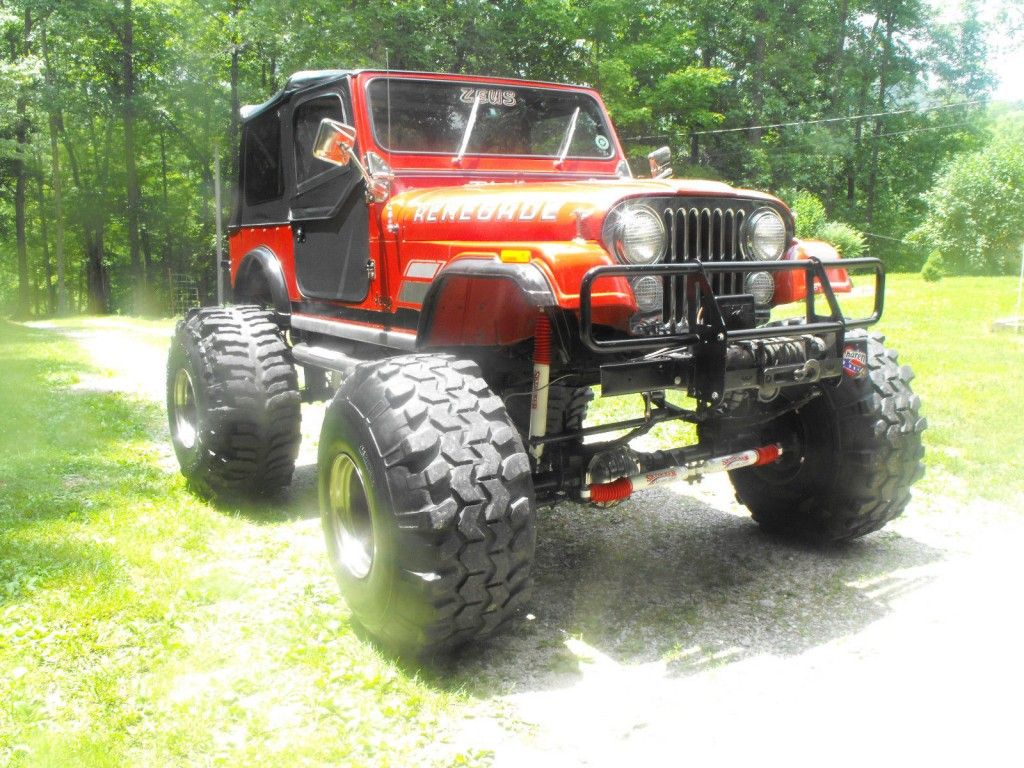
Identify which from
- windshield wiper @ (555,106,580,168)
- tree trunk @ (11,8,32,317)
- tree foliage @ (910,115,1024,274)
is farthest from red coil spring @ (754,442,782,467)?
tree trunk @ (11,8,32,317)

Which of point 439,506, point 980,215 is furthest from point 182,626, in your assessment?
point 980,215

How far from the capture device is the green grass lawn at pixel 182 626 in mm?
3041

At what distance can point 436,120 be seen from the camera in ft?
16.5

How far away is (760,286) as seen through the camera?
13.6 ft

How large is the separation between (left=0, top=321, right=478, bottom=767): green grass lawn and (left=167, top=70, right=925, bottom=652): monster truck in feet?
0.87

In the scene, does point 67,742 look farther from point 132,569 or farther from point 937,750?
point 937,750

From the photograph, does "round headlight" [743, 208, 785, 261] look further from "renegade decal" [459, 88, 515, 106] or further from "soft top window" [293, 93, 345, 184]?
"soft top window" [293, 93, 345, 184]

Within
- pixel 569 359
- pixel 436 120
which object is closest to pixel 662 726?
pixel 569 359

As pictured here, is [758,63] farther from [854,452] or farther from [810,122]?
[854,452]

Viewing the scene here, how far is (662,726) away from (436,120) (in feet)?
10.9

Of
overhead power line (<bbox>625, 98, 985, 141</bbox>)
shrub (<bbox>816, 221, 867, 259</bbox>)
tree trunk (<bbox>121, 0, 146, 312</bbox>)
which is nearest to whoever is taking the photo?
overhead power line (<bbox>625, 98, 985, 141</bbox>)

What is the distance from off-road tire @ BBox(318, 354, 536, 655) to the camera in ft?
10.9

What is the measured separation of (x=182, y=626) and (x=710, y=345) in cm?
246

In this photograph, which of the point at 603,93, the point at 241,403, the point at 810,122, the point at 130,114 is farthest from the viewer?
the point at 810,122
